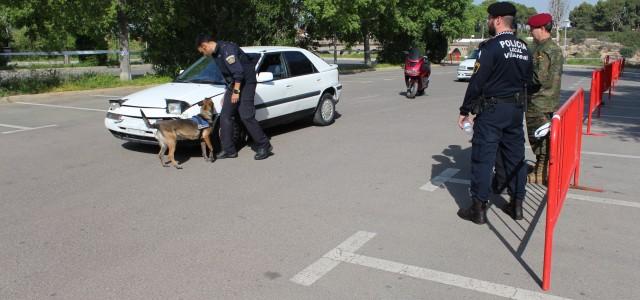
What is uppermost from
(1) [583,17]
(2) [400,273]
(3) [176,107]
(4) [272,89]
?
(1) [583,17]

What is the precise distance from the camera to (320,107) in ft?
32.4

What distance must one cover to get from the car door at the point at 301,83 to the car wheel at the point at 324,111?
19 cm

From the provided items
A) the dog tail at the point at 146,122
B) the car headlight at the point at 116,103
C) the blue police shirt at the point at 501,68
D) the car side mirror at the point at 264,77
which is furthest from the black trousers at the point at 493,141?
the car headlight at the point at 116,103

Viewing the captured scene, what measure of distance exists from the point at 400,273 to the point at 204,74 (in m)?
5.42

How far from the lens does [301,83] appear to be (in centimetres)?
916

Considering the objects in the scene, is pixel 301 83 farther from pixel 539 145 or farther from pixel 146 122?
pixel 539 145

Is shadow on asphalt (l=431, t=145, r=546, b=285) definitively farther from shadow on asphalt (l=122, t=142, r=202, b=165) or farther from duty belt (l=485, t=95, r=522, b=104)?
shadow on asphalt (l=122, t=142, r=202, b=165)

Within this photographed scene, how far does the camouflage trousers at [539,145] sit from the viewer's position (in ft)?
19.5

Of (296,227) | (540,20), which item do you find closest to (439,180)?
(540,20)

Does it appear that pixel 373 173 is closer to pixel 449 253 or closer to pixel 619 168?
pixel 449 253

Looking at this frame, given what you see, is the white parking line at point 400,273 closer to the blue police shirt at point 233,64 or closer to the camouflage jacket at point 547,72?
the camouflage jacket at point 547,72

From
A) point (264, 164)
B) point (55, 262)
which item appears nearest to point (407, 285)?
point (55, 262)

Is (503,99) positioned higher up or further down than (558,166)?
higher up

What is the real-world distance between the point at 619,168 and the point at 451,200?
285 centimetres
